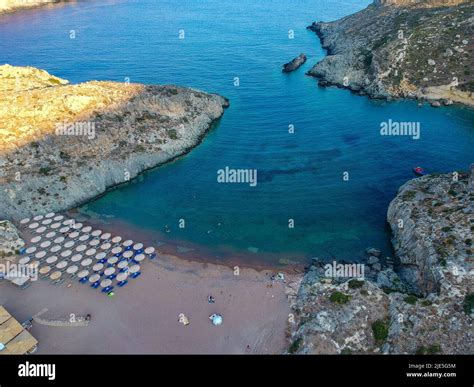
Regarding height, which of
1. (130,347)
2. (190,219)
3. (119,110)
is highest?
(119,110)

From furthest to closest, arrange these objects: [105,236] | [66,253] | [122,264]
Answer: [105,236] < [66,253] < [122,264]

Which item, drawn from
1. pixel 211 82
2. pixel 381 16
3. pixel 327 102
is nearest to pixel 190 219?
pixel 327 102

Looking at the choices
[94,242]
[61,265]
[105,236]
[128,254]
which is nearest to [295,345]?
[128,254]

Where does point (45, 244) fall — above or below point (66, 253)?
above

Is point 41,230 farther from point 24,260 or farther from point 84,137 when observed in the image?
point 84,137

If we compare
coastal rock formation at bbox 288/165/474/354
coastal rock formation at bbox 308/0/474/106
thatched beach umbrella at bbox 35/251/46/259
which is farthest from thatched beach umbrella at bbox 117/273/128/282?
coastal rock formation at bbox 308/0/474/106

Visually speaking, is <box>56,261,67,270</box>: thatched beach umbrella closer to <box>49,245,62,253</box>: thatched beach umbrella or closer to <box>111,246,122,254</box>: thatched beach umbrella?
<box>49,245,62,253</box>: thatched beach umbrella
